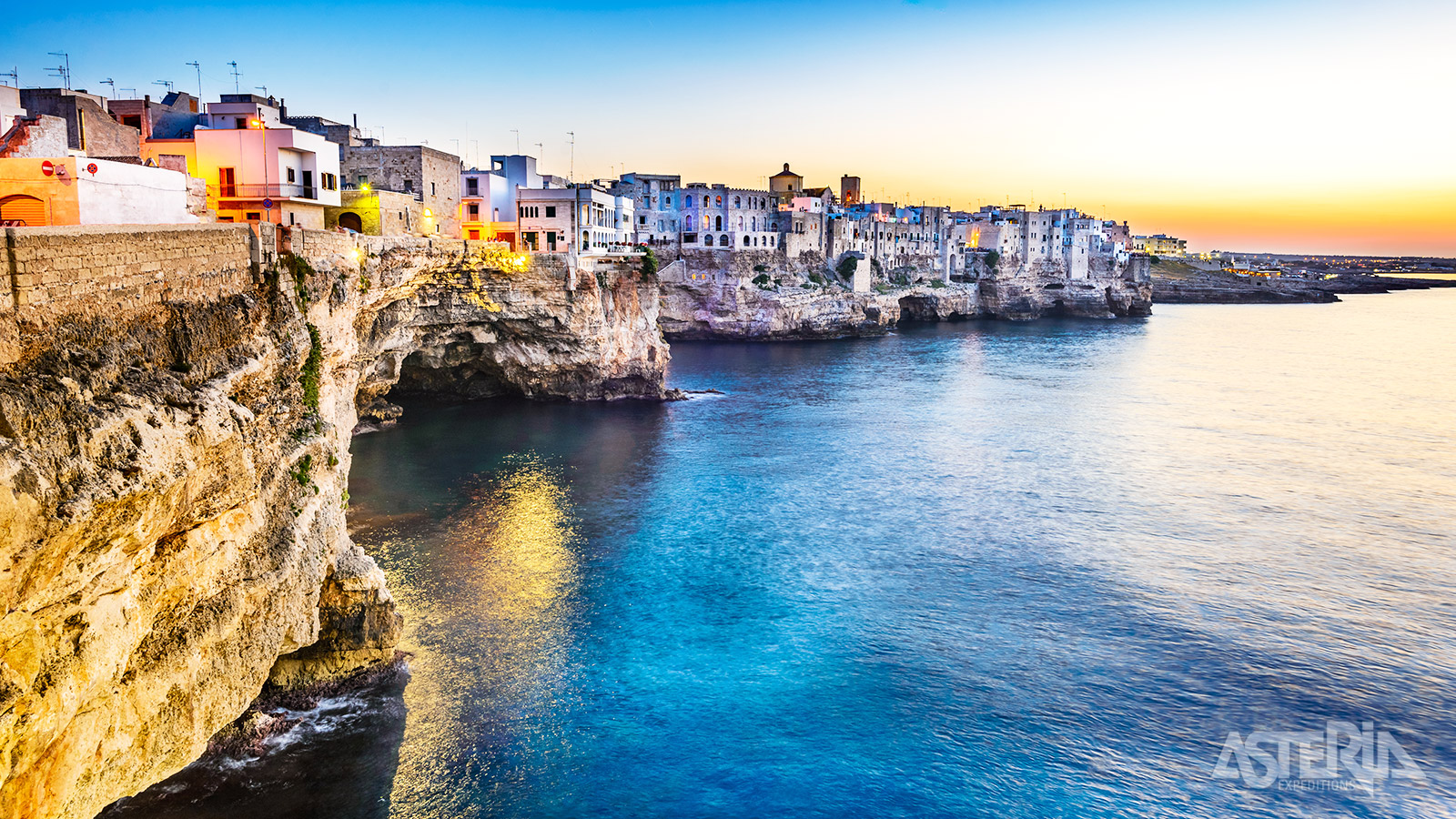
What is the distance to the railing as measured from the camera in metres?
28.1

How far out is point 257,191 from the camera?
28.0m

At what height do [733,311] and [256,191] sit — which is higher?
[256,191]

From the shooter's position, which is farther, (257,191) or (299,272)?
(257,191)

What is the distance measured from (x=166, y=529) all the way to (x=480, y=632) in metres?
10.5

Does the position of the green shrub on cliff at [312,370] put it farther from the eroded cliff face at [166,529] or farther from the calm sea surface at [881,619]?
the calm sea surface at [881,619]

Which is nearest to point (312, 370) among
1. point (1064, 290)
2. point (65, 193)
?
point (65, 193)

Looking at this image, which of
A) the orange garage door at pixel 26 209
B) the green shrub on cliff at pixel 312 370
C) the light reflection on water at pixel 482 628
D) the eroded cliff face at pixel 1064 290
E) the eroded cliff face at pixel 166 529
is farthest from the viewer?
the eroded cliff face at pixel 1064 290

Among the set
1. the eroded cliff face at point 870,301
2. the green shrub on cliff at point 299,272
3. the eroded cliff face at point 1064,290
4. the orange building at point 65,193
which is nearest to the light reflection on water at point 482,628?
the green shrub on cliff at point 299,272

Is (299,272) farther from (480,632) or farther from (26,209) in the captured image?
(480,632)

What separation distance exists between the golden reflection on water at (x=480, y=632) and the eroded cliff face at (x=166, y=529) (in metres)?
1.93

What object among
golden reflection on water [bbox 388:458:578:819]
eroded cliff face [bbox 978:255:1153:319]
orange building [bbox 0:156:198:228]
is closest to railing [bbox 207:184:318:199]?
orange building [bbox 0:156:198:228]

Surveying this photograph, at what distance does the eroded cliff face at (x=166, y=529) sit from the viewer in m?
7.95

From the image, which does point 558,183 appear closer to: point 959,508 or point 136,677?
point 959,508

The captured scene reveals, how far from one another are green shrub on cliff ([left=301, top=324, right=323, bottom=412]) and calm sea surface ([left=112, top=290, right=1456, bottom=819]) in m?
5.96
